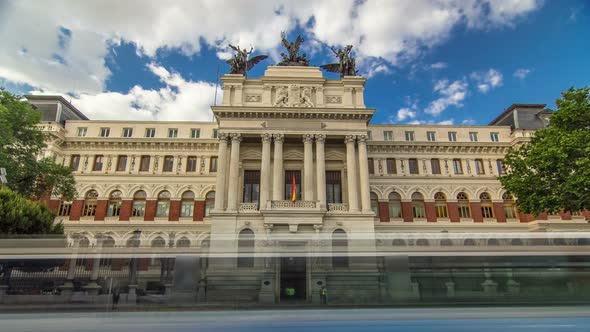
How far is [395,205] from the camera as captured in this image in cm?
3198

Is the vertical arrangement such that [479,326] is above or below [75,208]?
below

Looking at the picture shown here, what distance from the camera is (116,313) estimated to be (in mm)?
4895

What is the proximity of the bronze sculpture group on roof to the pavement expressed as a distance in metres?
28.8

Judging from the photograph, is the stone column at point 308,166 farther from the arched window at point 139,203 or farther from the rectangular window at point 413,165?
the arched window at point 139,203

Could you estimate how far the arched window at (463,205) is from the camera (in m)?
31.9

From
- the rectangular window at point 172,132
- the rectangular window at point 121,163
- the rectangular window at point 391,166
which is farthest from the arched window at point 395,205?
the rectangular window at point 121,163

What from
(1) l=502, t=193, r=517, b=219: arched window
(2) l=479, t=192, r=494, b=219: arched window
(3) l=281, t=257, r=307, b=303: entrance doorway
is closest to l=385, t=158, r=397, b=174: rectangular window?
(2) l=479, t=192, r=494, b=219: arched window

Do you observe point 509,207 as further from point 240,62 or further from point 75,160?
point 75,160

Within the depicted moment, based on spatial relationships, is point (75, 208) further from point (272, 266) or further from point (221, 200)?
point (272, 266)

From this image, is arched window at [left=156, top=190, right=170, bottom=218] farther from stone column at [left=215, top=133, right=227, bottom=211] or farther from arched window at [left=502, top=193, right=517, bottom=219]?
arched window at [left=502, top=193, right=517, bottom=219]

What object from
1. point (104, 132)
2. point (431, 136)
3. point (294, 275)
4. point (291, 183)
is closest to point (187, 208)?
point (291, 183)

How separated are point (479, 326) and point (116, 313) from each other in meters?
5.08

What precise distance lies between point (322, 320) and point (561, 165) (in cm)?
2106

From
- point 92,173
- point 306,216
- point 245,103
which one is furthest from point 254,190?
point 92,173
